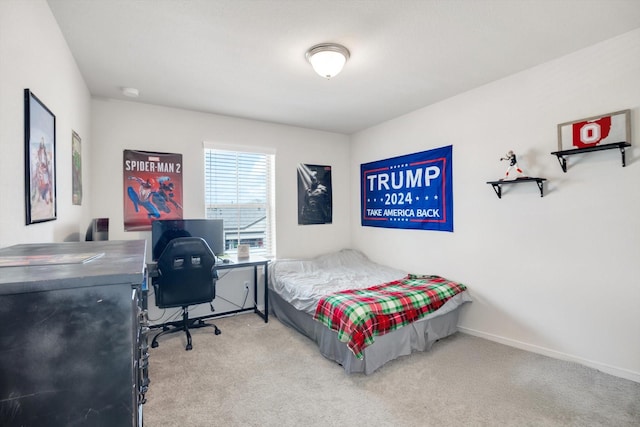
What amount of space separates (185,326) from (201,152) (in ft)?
6.41

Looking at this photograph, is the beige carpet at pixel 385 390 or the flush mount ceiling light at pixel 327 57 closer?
the beige carpet at pixel 385 390

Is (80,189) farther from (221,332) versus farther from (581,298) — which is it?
(581,298)

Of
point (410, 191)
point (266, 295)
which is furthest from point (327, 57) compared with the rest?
point (266, 295)

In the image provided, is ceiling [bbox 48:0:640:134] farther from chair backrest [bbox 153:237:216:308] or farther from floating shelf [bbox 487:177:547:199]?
chair backrest [bbox 153:237:216:308]

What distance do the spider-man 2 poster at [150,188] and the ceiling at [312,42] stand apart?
0.64 meters

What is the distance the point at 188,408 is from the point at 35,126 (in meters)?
1.86

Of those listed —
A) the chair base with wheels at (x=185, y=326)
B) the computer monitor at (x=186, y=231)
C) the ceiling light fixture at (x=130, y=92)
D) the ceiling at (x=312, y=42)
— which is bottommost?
the chair base with wheels at (x=185, y=326)

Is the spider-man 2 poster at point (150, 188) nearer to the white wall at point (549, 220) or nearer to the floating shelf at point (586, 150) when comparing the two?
the white wall at point (549, 220)

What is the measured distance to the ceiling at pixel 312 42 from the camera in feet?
6.06

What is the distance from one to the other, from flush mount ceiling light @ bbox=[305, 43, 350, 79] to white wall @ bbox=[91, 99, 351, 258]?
186cm

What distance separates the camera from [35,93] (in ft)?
5.22

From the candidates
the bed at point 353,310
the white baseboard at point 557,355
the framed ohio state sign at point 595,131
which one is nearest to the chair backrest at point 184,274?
the bed at point 353,310

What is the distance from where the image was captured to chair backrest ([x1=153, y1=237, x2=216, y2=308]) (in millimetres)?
2824

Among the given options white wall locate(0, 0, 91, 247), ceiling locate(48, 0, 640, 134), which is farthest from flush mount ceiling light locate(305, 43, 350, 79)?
white wall locate(0, 0, 91, 247)
